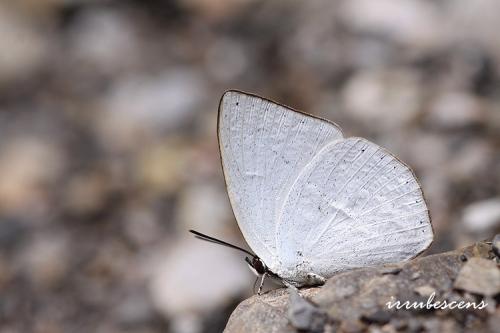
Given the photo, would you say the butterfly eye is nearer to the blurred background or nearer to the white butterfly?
the white butterfly

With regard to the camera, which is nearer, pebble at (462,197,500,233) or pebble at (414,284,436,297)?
pebble at (414,284,436,297)

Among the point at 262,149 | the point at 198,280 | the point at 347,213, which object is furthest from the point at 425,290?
the point at 198,280

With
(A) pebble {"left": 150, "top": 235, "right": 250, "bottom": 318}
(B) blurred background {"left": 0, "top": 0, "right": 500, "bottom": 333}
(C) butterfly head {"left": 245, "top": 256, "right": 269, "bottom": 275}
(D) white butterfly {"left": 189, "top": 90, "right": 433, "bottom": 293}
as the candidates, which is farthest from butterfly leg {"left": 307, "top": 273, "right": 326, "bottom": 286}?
(A) pebble {"left": 150, "top": 235, "right": 250, "bottom": 318}

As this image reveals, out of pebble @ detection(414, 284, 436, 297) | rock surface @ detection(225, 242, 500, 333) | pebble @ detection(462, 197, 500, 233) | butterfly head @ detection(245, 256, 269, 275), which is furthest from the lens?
pebble @ detection(462, 197, 500, 233)

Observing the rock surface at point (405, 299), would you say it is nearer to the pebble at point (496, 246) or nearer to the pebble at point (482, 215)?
the pebble at point (496, 246)

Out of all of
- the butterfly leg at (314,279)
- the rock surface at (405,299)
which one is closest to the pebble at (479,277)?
the rock surface at (405,299)

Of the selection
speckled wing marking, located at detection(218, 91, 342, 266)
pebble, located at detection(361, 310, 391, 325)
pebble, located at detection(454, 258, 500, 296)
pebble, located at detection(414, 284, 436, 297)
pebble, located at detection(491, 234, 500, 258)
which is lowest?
pebble, located at detection(361, 310, 391, 325)

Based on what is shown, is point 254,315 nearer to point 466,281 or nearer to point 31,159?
point 466,281
